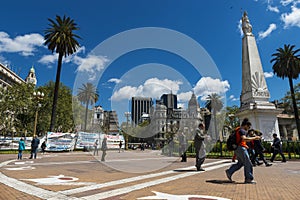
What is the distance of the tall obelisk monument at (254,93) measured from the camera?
17516 mm

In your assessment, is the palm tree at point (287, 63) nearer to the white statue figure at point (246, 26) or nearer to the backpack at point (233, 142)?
the white statue figure at point (246, 26)

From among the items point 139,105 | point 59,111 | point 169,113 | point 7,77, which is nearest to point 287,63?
point 169,113

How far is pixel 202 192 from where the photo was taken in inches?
175

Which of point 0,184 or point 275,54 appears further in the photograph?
point 275,54

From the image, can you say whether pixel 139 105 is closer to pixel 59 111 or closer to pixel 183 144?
pixel 183 144

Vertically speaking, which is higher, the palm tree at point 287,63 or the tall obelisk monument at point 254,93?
the palm tree at point 287,63

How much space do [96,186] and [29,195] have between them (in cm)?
141

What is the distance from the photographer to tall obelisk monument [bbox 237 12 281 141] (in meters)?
17.5

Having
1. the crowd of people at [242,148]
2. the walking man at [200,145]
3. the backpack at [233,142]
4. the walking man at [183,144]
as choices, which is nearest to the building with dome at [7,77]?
the crowd of people at [242,148]

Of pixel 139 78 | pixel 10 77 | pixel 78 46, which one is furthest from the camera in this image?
pixel 10 77

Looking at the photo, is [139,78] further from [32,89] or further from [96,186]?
[32,89]

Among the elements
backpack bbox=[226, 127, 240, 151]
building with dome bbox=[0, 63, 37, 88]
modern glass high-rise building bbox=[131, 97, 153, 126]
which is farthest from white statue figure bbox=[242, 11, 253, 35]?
building with dome bbox=[0, 63, 37, 88]

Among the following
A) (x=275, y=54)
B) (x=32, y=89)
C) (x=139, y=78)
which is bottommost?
(x=139, y=78)

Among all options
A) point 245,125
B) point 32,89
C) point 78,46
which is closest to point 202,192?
point 245,125
